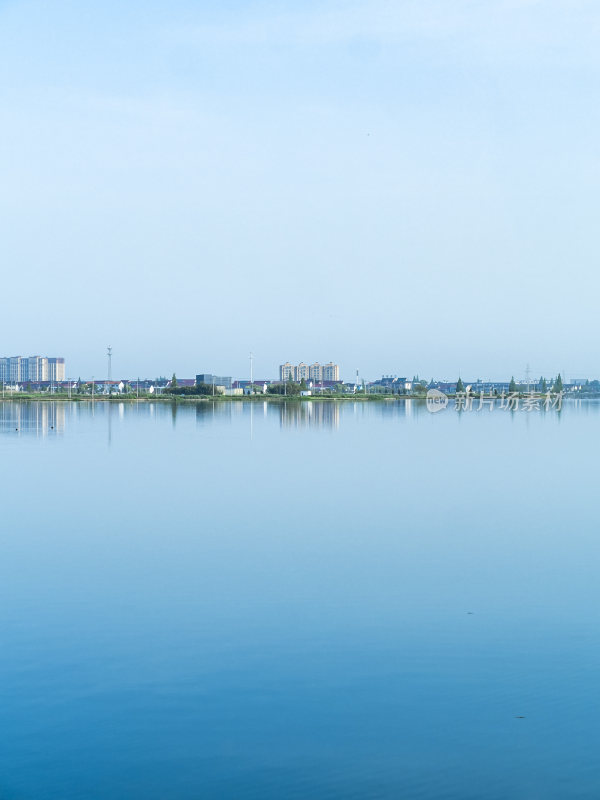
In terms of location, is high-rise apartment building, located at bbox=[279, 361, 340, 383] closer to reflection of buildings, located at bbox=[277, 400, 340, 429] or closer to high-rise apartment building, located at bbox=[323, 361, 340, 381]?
high-rise apartment building, located at bbox=[323, 361, 340, 381]

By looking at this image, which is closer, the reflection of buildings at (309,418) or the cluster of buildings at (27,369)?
the reflection of buildings at (309,418)

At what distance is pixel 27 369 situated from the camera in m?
139

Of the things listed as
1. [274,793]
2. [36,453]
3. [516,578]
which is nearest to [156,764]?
[274,793]

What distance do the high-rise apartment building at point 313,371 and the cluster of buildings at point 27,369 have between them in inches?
1588

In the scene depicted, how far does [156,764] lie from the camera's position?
11.8ft

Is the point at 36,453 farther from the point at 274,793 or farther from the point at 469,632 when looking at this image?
the point at 274,793

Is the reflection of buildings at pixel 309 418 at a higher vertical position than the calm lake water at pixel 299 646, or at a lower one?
lower

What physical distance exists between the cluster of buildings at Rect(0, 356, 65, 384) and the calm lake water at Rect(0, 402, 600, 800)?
13293cm

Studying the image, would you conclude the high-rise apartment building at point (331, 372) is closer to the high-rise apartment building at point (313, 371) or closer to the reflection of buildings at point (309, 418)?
the high-rise apartment building at point (313, 371)

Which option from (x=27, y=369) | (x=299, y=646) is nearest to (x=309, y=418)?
(x=299, y=646)

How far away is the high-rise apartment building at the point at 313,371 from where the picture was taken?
135750mm

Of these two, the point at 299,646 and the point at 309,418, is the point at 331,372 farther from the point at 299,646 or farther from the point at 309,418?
the point at 299,646

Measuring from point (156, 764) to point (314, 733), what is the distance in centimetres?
76

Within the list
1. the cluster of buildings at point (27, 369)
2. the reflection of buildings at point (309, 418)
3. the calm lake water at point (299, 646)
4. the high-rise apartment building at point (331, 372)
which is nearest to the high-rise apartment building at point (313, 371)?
the high-rise apartment building at point (331, 372)
